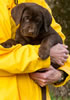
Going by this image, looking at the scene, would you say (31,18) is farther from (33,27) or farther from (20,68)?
(20,68)

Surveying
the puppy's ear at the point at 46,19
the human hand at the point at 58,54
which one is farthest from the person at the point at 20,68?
the puppy's ear at the point at 46,19

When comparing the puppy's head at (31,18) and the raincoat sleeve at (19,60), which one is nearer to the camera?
the raincoat sleeve at (19,60)

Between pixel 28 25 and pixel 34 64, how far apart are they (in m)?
0.46

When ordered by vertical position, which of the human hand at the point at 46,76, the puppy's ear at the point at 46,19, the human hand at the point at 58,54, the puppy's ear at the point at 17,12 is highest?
the puppy's ear at the point at 17,12

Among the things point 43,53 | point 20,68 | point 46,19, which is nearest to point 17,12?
point 46,19

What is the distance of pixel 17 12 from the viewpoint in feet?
9.63

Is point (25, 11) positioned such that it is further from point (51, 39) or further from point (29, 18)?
point (51, 39)

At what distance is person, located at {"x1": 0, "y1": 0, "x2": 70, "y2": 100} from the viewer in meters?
2.57

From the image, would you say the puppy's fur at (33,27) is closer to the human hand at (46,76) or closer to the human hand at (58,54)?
the human hand at (58,54)

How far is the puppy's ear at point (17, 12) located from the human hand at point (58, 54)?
0.46 metres

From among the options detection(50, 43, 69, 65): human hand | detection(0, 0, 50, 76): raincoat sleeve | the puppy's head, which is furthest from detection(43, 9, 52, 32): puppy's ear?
detection(0, 0, 50, 76): raincoat sleeve

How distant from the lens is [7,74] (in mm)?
2637

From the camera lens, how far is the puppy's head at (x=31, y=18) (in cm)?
288

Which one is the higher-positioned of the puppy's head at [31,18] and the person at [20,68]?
the puppy's head at [31,18]
